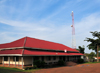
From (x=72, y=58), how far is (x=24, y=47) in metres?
19.1

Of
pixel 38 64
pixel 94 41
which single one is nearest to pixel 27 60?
pixel 38 64

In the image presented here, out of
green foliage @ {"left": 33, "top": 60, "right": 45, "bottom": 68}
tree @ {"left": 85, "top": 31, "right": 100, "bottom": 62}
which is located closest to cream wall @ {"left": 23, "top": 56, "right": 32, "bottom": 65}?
green foliage @ {"left": 33, "top": 60, "right": 45, "bottom": 68}

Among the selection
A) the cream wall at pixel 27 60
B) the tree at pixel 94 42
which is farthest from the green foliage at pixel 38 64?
the tree at pixel 94 42

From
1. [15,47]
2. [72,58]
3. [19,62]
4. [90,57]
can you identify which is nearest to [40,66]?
[19,62]

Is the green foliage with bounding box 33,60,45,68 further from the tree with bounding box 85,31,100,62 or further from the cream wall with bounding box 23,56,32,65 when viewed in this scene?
the tree with bounding box 85,31,100,62

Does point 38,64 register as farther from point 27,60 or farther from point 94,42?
point 94,42

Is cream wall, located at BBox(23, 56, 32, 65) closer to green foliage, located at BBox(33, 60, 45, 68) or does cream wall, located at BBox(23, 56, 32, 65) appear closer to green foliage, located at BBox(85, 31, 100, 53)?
green foliage, located at BBox(33, 60, 45, 68)

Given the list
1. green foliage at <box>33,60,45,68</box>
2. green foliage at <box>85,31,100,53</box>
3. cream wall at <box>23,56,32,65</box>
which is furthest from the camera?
green foliage at <box>85,31,100,53</box>

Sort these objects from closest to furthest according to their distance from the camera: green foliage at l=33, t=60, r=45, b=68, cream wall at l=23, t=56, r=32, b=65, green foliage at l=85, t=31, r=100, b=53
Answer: green foliage at l=33, t=60, r=45, b=68
cream wall at l=23, t=56, r=32, b=65
green foliage at l=85, t=31, r=100, b=53

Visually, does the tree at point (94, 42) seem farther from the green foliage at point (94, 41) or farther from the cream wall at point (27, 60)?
the cream wall at point (27, 60)

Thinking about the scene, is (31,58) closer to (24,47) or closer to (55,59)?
(24,47)

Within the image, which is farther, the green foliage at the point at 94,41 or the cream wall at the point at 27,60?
the green foliage at the point at 94,41

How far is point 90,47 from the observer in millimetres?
41562

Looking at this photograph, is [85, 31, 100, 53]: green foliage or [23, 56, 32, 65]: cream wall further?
[85, 31, 100, 53]: green foliage
